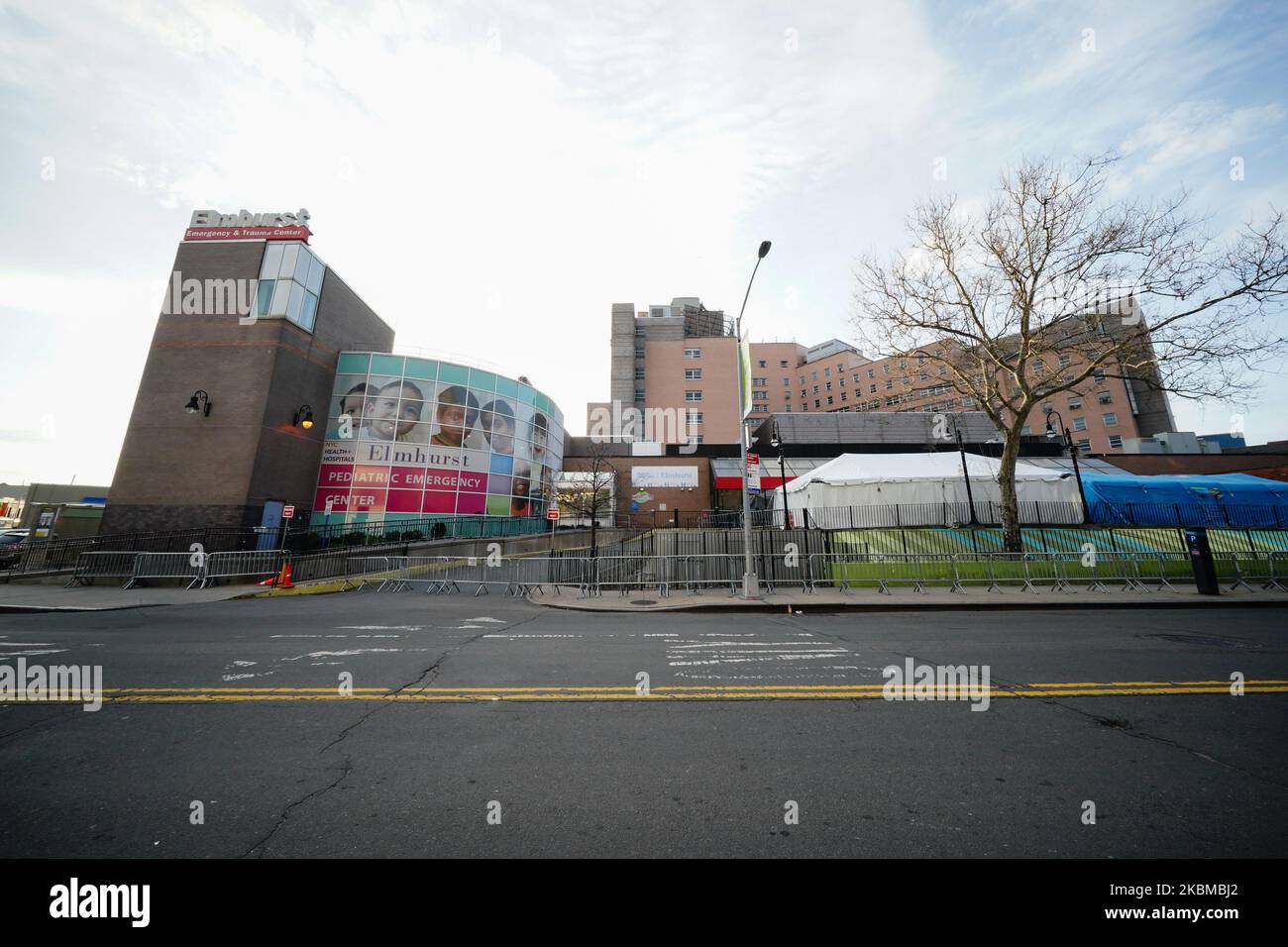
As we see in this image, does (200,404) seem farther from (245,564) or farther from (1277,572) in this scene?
(1277,572)

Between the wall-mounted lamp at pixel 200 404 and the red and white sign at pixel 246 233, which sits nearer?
the wall-mounted lamp at pixel 200 404

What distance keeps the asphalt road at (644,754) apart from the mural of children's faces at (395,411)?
806 inches

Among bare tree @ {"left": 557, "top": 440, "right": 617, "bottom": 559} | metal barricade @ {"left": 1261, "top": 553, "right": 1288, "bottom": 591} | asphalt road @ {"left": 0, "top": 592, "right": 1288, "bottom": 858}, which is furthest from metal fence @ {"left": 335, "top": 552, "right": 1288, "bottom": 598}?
bare tree @ {"left": 557, "top": 440, "right": 617, "bottom": 559}

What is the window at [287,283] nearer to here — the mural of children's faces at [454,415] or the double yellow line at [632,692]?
the mural of children's faces at [454,415]

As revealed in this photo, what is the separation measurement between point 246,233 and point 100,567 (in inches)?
709

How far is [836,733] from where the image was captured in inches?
162

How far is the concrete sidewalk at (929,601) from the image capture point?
11.5m

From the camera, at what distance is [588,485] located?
131 feet

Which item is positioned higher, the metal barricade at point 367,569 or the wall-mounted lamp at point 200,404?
the wall-mounted lamp at point 200,404

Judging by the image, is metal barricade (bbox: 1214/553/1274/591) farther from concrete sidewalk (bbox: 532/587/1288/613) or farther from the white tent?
the white tent

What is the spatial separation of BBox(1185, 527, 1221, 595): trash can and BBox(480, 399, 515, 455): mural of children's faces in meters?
30.8

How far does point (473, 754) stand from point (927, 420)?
2069 inches

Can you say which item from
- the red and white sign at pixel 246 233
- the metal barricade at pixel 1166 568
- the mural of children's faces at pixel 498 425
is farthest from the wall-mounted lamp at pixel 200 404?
the metal barricade at pixel 1166 568
